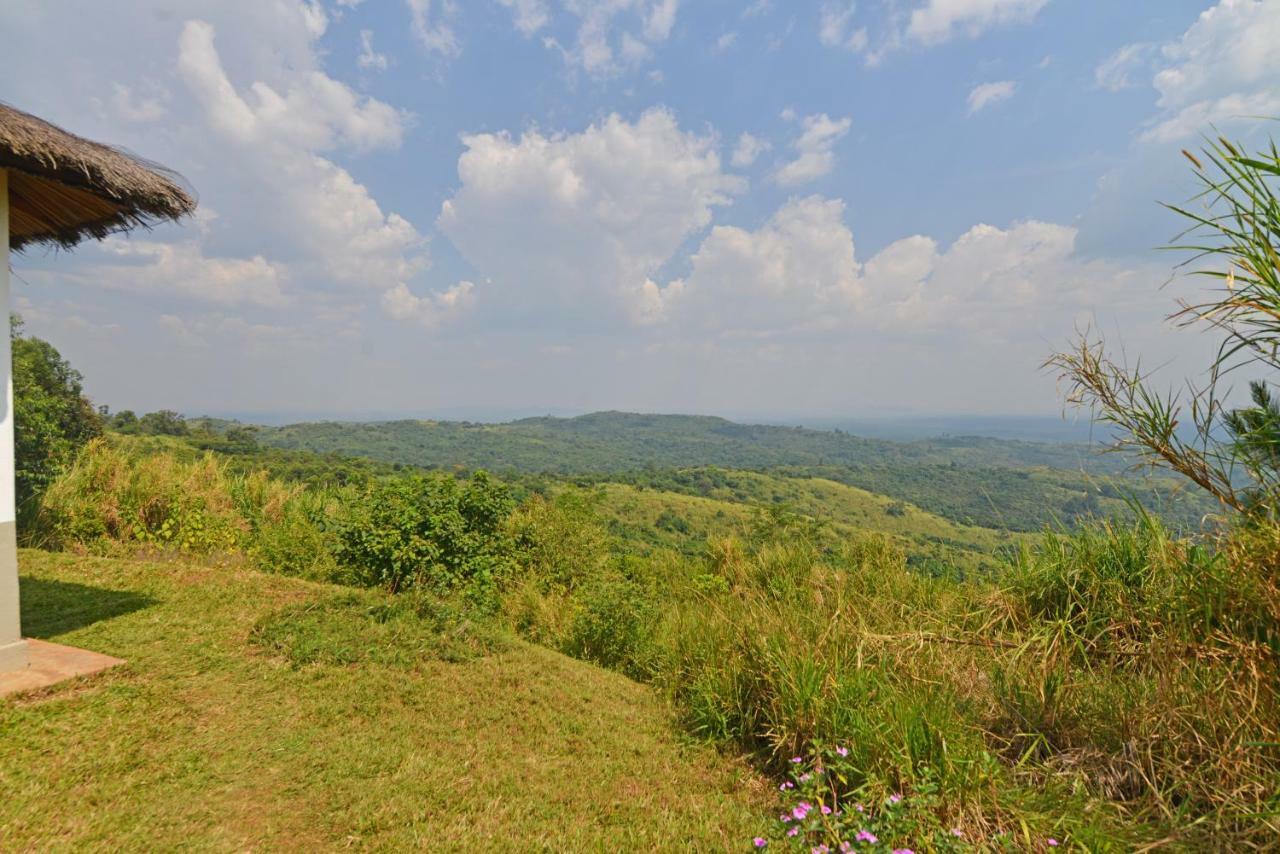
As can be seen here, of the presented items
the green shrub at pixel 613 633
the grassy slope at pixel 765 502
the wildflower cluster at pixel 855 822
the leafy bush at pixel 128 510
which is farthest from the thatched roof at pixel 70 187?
the grassy slope at pixel 765 502

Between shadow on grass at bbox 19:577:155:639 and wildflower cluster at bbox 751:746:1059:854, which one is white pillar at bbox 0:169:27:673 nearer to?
shadow on grass at bbox 19:577:155:639

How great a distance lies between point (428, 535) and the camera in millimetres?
6438

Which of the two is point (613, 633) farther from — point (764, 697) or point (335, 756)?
point (335, 756)

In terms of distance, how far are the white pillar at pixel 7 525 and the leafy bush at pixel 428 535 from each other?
2935mm

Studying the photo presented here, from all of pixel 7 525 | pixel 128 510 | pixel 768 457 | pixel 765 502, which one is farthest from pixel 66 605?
pixel 768 457

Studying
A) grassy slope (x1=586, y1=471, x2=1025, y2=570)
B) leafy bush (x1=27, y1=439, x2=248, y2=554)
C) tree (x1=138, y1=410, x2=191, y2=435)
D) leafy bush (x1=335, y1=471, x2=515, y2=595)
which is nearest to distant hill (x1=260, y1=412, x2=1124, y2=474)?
grassy slope (x1=586, y1=471, x2=1025, y2=570)

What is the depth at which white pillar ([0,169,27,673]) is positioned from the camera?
3.24m

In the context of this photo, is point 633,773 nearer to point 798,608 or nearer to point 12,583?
point 798,608

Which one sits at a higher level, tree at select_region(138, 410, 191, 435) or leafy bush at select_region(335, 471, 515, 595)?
tree at select_region(138, 410, 191, 435)

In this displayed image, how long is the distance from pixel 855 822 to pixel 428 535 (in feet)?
17.9

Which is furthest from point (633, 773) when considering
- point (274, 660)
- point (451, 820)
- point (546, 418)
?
point (546, 418)

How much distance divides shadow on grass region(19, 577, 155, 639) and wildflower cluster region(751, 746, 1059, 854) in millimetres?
5179

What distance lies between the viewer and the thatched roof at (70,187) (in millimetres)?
3318

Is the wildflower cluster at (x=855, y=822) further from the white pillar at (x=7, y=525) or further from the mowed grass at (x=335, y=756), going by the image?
the white pillar at (x=7, y=525)
